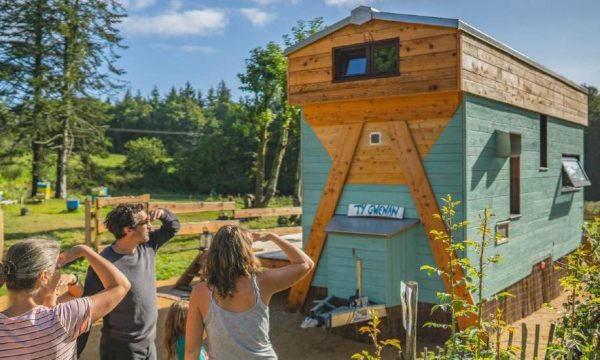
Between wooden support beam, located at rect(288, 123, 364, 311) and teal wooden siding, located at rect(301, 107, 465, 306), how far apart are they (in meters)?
0.30

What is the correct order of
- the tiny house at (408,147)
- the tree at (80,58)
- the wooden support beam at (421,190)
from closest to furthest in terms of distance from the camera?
1. the tiny house at (408,147)
2. the wooden support beam at (421,190)
3. the tree at (80,58)

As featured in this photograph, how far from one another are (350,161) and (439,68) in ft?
6.49

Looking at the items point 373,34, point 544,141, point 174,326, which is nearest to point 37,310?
point 174,326

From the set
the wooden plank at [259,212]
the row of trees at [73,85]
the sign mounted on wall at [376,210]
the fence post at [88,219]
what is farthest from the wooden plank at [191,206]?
the row of trees at [73,85]

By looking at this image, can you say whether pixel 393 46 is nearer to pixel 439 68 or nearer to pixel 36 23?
pixel 439 68

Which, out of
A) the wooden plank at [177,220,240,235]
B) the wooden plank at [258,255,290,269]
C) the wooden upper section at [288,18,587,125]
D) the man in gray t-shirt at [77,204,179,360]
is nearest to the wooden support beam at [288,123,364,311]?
the wooden upper section at [288,18,587,125]

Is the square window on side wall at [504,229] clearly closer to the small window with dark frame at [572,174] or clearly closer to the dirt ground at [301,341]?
the dirt ground at [301,341]

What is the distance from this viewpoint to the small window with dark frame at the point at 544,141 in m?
9.92

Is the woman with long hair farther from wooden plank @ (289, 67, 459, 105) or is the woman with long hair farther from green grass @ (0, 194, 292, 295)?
green grass @ (0, 194, 292, 295)

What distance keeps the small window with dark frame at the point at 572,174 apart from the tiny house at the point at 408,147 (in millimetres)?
2245

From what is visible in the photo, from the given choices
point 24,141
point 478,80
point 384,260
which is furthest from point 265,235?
point 24,141

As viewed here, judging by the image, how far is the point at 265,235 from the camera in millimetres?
2969

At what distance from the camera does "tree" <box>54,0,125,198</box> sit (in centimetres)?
2289

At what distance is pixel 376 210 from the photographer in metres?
7.57
